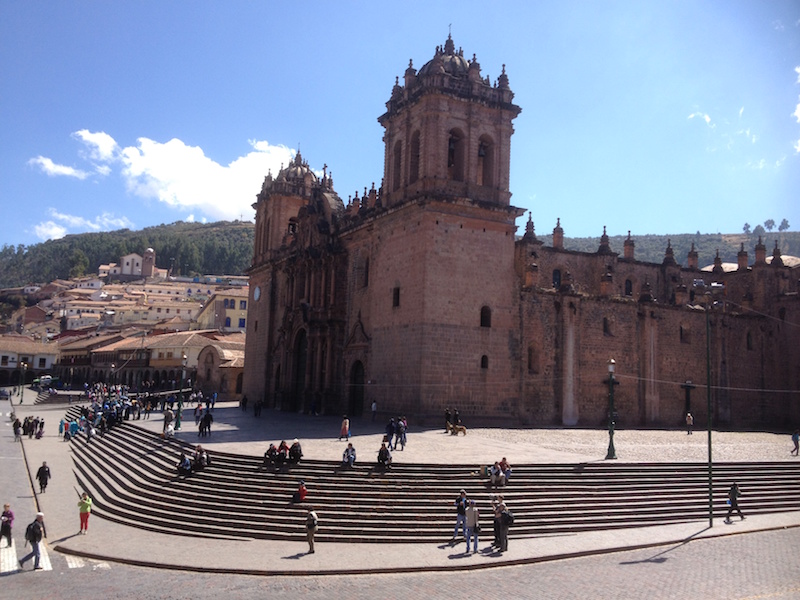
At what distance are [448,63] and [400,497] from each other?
74.0 ft

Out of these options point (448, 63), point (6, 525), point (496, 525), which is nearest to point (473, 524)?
point (496, 525)

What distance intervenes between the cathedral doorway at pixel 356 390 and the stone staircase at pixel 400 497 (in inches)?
528

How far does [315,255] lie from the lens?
4006 cm

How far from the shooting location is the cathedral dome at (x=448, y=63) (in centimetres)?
3259

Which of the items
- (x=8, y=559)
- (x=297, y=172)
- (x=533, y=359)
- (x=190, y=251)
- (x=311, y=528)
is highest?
(x=190, y=251)

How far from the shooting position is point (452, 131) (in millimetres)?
33031

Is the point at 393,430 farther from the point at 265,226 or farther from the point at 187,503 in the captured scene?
the point at 265,226

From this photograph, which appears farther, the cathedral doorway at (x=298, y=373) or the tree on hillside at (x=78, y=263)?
the tree on hillside at (x=78, y=263)

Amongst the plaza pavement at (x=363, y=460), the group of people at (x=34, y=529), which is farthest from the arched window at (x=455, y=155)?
the group of people at (x=34, y=529)

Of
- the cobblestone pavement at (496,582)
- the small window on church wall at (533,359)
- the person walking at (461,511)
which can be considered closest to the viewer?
the cobblestone pavement at (496,582)

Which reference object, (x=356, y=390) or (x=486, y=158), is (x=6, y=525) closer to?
(x=356, y=390)

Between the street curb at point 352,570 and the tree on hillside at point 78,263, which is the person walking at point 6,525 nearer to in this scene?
the street curb at point 352,570

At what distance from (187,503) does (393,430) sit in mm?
7825

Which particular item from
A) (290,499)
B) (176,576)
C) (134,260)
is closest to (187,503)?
(290,499)
